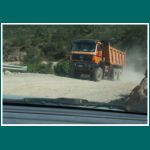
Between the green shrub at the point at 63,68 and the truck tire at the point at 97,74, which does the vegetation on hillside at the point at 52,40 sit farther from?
the truck tire at the point at 97,74

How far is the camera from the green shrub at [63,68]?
15.3 ft

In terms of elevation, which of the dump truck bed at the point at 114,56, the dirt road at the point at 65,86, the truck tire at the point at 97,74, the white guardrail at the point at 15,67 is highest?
the dump truck bed at the point at 114,56

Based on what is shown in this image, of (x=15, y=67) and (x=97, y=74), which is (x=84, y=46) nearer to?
(x=97, y=74)

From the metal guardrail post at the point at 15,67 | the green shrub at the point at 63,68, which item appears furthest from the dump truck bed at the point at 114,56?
the metal guardrail post at the point at 15,67

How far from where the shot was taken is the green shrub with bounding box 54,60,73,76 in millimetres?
4676

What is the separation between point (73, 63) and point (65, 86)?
0.24 m

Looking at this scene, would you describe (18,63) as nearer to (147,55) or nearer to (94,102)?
(94,102)

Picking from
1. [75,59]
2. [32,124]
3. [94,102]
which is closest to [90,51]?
[75,59]

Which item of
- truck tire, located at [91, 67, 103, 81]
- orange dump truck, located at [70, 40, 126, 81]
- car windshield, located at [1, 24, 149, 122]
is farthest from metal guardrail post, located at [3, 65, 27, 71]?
truck tire, located at [91, 67, 103, 81]

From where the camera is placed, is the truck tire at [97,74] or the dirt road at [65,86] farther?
the truck tire at [97,74]

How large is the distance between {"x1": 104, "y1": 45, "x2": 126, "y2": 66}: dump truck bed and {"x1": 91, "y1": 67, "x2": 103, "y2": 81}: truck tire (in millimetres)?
138

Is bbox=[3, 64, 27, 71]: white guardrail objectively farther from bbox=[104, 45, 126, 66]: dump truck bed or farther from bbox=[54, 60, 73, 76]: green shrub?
bbox=[104, 45, 126, 66]: dump truck bed

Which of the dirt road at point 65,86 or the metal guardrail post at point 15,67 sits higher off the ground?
the metal guardrail post at point 15,67

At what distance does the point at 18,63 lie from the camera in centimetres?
472
